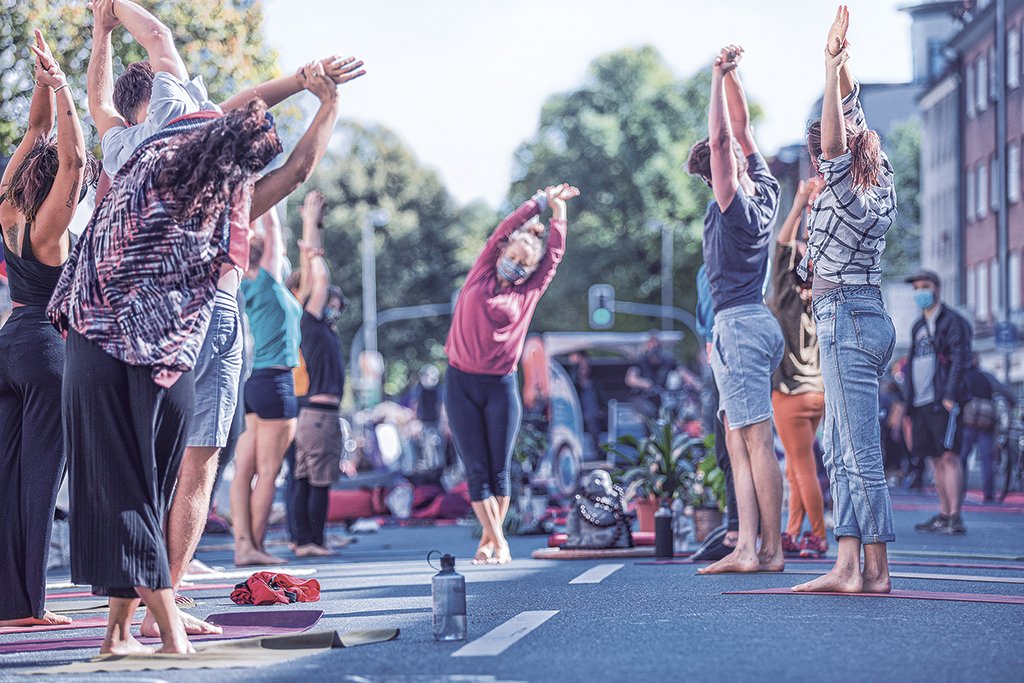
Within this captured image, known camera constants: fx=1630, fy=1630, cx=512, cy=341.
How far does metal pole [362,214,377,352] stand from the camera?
69312mm

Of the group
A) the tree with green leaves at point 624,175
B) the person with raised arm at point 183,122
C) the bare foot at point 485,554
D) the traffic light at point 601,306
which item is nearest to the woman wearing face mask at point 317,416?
the bare foot at point 485,554

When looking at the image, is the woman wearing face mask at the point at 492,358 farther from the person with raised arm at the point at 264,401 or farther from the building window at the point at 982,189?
the building window at the point at 982,189

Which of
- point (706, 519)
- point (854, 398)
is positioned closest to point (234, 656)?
point (854, 398)

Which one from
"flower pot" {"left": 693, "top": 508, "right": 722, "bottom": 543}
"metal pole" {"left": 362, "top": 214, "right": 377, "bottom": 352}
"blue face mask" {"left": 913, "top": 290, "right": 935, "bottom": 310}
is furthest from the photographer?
"metal pole" {"left": 362, "top": 214, "right": 377, "bottom": 352}

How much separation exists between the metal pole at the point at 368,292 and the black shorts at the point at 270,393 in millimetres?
57824

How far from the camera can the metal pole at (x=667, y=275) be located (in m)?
67.9

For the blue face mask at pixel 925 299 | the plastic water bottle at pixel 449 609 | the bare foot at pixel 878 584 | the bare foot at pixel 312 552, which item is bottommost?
the bare foot at pixel 312 552

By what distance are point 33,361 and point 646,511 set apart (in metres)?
6.95

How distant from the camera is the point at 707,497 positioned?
12.2m

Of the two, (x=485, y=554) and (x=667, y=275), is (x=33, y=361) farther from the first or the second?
(x=667, y=275)

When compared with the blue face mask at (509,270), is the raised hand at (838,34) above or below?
above

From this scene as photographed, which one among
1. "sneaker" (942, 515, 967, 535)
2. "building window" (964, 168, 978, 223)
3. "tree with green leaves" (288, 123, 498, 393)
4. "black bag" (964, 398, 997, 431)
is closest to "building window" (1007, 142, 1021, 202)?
"building window" (964, 168, 978, 223)

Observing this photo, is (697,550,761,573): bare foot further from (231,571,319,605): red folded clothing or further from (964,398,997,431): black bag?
(964,398,997,431): black bag

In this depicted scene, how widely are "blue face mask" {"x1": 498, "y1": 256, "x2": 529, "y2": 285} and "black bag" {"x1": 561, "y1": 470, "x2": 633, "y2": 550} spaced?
1621 millimetres
